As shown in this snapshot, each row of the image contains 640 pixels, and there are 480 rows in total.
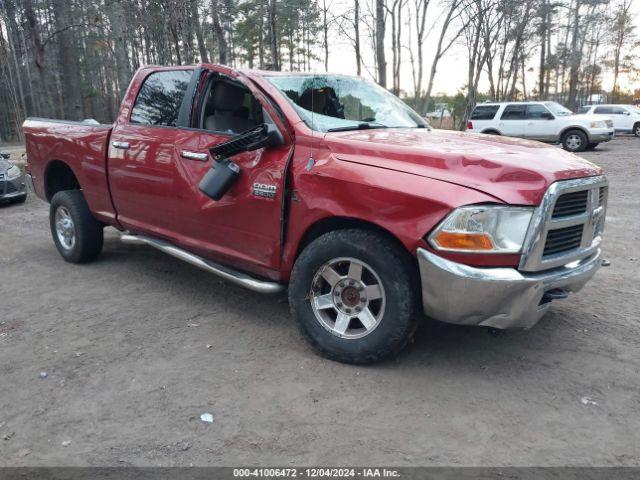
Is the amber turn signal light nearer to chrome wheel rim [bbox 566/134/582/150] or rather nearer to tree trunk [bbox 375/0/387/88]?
tree trunk [bbox 375/0/387/88]

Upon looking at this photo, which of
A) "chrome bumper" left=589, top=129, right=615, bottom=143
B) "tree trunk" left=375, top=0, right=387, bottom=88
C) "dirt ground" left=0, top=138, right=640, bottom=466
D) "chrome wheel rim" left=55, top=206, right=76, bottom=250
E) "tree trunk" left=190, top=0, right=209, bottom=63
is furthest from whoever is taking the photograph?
"chrome bumper" left=589, top=129, right=615, bottom=143

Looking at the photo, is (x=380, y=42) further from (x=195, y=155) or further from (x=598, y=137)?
(x=195, y=155)

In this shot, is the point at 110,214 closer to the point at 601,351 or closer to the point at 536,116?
the point at 601,351

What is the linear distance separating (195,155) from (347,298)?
1.68 meters

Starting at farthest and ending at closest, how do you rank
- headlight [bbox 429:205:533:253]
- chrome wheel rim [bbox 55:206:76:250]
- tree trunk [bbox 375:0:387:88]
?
tree trunk [bbox 375:0:387:88]
chrome wheel rim [bbox 55:206:76:250]
headlight [bbox 429:205:533:253]

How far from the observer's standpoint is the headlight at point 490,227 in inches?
113

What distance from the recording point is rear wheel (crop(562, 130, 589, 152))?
18.9m

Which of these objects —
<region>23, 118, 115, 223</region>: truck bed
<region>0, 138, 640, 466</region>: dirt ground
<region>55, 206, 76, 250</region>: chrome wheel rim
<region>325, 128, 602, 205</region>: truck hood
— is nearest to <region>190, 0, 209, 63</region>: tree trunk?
<region>23, 118, 115, 223</region>: truck bed

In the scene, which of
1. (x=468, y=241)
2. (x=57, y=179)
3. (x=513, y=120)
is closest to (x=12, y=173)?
(x=57, y=179)

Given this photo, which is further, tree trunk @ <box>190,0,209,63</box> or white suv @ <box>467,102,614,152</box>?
white suv @ <box>467,102,614,152</box>

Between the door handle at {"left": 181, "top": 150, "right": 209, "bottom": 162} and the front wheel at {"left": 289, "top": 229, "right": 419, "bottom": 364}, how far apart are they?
1174 millimetres

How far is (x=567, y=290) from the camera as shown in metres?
3.20

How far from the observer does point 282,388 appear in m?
3.21

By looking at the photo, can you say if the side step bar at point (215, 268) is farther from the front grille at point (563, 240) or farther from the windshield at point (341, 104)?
the front grille at point (563, 240)
